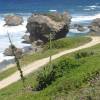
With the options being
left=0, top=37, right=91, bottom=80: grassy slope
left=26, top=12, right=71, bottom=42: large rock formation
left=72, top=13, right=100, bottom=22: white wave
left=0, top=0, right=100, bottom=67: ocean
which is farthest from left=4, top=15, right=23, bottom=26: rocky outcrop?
left=0, top=37, right=91, bottom=80: grassy slope

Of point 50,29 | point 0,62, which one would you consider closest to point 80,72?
point 0,62

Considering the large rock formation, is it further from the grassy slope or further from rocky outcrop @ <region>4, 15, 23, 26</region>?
rocky outcrop @ <region>4, 15, 23, 26</region>

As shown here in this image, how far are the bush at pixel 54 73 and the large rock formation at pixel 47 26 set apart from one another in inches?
1615

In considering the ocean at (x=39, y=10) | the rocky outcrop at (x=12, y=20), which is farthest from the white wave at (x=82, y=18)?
the rocky outcrop at (x=12, y=20)

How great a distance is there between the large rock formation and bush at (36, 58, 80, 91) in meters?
41.0

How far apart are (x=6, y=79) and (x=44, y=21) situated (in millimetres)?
27088

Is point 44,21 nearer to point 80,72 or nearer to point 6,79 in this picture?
point 6,79

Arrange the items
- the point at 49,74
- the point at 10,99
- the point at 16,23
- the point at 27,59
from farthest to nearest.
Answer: the point at 16,23 → the point at 27,59 → the point at 49,74 → the point at 10,99

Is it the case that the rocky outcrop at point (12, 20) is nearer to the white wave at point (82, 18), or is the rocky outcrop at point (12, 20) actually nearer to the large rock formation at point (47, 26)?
the white wave at point (82, 18)

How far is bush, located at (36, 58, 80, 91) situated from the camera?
2691 centimetres

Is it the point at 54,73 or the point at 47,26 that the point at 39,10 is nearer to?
the point at 47,26

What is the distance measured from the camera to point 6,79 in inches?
1751

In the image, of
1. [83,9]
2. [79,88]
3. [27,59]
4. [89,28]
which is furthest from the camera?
[83,9]

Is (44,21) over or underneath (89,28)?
over
